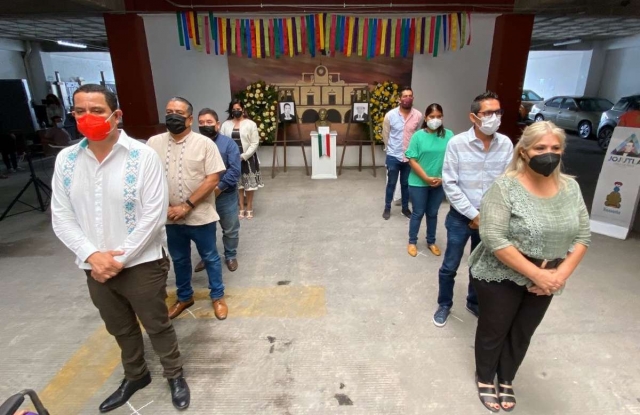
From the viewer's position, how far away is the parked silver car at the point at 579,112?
11.4m

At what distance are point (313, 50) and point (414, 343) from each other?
5.77 meters

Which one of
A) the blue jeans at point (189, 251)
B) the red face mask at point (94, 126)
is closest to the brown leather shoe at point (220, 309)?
the blue jeans at point (189, 251)

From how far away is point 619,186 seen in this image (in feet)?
14.7

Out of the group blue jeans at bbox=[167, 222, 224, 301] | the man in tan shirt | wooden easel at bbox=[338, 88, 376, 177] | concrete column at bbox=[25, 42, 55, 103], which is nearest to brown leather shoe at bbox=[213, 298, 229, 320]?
blue jeans at bbox=[167, 222, 224, 301]

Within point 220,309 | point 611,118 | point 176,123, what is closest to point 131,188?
point 176,123

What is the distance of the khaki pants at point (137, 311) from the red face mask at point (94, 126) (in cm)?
70

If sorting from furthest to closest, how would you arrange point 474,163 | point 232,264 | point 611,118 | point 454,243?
1. point 611,118
2. point 232,264
3. point 454,243
4. point 474,163

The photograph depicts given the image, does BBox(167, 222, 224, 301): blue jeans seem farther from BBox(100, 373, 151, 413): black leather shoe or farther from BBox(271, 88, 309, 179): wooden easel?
BBox(271, 88, 309, 179): wooden easel

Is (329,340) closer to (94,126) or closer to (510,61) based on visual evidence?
(94,126)

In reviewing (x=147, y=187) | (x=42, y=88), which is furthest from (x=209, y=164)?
(x=42, y=88)

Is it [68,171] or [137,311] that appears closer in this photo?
[68,171]

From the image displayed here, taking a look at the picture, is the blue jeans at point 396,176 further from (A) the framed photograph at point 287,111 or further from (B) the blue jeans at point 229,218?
(A) the framed photograph at point 287,111

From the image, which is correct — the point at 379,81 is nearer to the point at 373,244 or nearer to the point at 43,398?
the point at 373,244

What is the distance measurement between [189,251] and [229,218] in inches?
27.5
